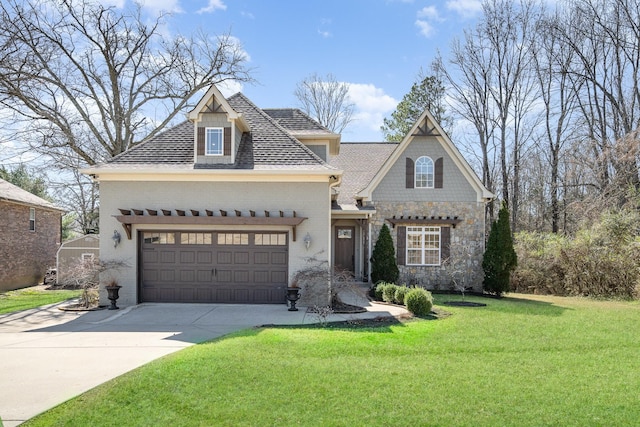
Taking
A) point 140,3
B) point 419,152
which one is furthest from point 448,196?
point 140,3

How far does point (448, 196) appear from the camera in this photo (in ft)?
61.4

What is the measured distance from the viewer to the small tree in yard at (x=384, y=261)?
17312 mm

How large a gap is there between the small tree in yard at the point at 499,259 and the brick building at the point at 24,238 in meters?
21.5

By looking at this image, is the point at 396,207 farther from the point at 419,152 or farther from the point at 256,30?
the point at 256,30

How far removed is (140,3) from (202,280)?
1592 centimetres

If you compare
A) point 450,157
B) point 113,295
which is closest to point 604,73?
point 450,157

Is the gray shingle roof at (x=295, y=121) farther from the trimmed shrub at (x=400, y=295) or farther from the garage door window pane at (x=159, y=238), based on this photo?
the trimmed shrub at (x=400, y=295)

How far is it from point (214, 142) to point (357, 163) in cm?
1020

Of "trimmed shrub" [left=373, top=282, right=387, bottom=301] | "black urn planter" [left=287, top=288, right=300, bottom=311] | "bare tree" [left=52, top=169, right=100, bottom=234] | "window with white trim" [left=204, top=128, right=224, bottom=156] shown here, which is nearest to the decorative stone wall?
"trimmed shrub" [left=373, top=282, right=387, bottom=301]

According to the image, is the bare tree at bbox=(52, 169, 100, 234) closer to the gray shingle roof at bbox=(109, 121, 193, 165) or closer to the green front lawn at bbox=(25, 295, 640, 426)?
the gray shingle roof at bbox=(109, 121, 193, 165)

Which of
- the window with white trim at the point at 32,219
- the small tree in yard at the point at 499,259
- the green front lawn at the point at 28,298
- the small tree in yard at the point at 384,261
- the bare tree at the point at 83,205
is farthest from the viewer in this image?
the bare tree at the point at 83,205

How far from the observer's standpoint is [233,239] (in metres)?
13.7

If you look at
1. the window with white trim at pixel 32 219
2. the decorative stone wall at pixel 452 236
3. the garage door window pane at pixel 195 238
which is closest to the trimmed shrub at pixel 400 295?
the decorative stone wall at pixel 452 236

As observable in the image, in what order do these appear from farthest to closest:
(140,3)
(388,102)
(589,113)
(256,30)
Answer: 1. (388,102)
2. (589,113)
3. (140,3)
4. (256,30)
